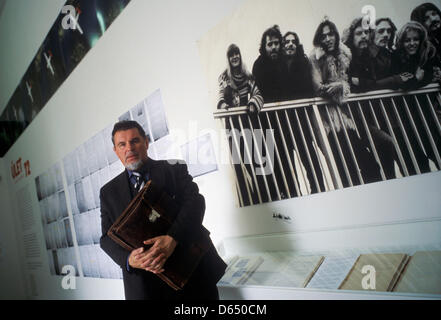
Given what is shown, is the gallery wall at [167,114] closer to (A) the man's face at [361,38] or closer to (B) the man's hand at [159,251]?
(A) the man's face at [361,38]

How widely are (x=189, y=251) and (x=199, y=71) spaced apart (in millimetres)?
758

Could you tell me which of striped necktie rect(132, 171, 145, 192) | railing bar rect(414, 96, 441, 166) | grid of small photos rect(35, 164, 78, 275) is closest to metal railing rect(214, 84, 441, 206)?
railing bar rect(414, 96, 441, 166)

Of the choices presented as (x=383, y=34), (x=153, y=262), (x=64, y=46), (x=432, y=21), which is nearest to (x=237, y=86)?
(x=383, y=34)

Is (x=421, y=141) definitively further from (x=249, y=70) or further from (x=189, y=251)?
(x=189, y=251)

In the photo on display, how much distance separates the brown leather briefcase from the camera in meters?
1.06

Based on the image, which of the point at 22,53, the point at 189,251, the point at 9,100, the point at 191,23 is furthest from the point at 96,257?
the point at 9,100

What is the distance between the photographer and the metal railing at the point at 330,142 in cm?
76

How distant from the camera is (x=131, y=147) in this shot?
134 centimetres

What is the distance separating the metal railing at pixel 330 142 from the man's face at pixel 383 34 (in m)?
0.13

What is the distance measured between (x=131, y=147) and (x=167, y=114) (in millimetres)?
232

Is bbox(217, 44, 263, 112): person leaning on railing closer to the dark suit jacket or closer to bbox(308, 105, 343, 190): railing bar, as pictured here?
bbox(308, 105, 343, 190): railing bar

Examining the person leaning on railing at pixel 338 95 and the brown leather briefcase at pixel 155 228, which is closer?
the person leaning on railing at pixel 338 95

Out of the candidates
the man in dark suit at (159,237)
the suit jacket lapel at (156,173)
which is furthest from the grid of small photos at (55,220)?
the suit jacket lapel at (156,173)

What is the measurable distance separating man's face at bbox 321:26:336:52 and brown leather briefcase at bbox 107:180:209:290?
0.76 meters
